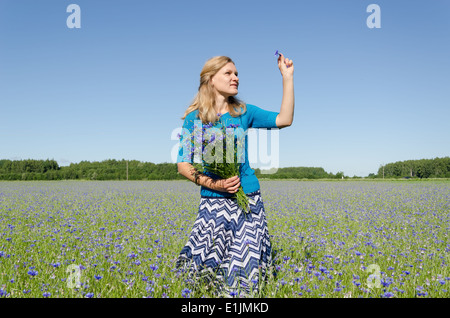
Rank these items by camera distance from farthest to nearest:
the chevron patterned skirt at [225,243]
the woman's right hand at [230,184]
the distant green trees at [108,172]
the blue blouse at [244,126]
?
the distant green trees at [108,172], the chevron patterned skirt at [225,243], the blue blouse at [244,126], the woman's right hand at [230,184]

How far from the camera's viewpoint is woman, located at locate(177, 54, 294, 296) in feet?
9.47

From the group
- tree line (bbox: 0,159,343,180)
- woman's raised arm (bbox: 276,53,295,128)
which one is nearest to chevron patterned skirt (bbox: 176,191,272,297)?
woman's raised arm (bbox: 276,53,295,128)

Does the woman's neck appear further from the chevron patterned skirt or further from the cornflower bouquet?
the chevron patterned skirt

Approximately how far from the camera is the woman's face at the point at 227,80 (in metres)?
2.92

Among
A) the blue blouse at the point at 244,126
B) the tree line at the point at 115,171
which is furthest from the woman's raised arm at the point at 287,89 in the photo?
the tree line at the point at 115,171

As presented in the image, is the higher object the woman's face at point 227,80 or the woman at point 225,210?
the woman's face at point 227,80

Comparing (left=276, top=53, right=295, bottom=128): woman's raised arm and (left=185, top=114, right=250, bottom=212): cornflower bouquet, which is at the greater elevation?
(left=276, top=53, right=295, bottom=128): woman's raised arm

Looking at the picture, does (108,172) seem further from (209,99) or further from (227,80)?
(227,80)

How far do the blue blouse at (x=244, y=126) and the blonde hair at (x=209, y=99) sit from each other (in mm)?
56

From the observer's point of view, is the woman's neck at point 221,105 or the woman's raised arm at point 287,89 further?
the woman's neck at point 221,105

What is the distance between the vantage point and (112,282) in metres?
3.33

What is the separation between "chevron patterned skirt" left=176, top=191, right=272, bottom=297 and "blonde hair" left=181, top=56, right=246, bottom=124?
769mm

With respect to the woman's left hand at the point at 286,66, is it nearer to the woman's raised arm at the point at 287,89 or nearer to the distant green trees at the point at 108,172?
the woman's raised arm at the point at 287,89

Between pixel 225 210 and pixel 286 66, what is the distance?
138cm
